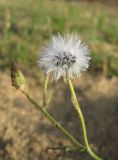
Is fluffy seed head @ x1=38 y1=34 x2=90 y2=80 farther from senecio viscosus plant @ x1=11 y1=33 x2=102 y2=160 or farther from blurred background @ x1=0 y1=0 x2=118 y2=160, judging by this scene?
blurred background @ x1=0 y1=0 x2=118 y2=160

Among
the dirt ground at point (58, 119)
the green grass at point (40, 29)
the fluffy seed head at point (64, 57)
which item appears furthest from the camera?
the green grass at point (40, 29)

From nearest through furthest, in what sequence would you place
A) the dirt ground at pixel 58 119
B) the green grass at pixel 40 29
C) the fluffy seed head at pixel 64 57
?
the fluffy seed head at pixel 64 57, the dirt ground at pixel 58 119, the green grass at pixel 40 29

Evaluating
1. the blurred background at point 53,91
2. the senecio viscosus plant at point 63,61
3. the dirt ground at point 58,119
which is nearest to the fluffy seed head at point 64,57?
the senecio viscosus plant at point 63,61

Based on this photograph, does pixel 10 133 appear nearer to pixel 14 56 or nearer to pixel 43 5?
pixel 14 56

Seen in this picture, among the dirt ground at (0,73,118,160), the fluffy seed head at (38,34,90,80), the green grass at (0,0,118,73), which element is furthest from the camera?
the green grass at (0,0,118,73)

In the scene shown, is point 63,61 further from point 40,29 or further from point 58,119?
point 40,29

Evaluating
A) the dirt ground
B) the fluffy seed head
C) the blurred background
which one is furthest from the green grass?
the fluffy seed head

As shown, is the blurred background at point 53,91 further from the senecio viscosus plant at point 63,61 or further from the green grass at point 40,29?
the senecio viscosus plant at point 63,61
